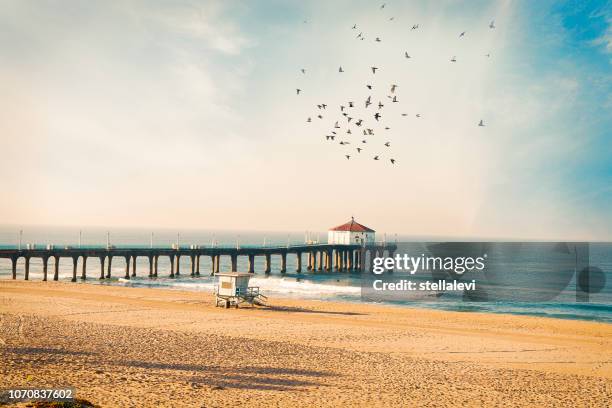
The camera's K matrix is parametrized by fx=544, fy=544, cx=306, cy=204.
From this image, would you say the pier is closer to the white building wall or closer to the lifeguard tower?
the white building wall

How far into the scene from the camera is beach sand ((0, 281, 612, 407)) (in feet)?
43.8

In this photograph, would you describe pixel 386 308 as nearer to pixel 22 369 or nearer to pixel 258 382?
pixel 258 382

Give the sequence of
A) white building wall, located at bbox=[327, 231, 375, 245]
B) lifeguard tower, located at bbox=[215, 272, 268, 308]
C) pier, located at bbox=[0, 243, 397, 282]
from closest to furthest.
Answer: lifeguard tower, located at bbox=[215, 272, 268, 308], pier, located at bbox=[0, 243, 397, 282], white building wall, located at bbox=[327, 231, 375, 245]

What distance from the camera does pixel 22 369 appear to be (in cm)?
1378

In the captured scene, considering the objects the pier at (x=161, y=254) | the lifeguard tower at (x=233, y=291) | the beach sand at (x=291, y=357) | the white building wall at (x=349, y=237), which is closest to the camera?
the beach sand at (x=291, y=357)

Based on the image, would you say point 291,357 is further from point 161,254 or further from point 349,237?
point 349,237

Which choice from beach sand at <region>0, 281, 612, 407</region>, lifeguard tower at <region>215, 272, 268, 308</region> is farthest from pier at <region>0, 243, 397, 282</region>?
lifeguard tower at <region>215, 272, 268, 308</region>

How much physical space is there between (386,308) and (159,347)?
2163cm

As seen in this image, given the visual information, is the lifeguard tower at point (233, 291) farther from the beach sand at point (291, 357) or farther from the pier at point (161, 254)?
the pier at point (161, 254)

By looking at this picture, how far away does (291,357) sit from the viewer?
1830 cm

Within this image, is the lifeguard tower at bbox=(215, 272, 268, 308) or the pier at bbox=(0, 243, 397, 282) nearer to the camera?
the lifeguard tower at bbox=(215, 272, 268, 308)

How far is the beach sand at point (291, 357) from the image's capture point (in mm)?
13336

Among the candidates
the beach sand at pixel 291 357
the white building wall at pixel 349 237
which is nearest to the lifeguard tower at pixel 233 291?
the beach sand at pixel 291 357

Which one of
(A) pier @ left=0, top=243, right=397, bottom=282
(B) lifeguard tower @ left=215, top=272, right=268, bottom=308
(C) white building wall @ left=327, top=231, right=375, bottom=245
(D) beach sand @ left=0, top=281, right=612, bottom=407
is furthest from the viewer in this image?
(C) white building wall @ left=327, top=231, right=375, bottom=245
